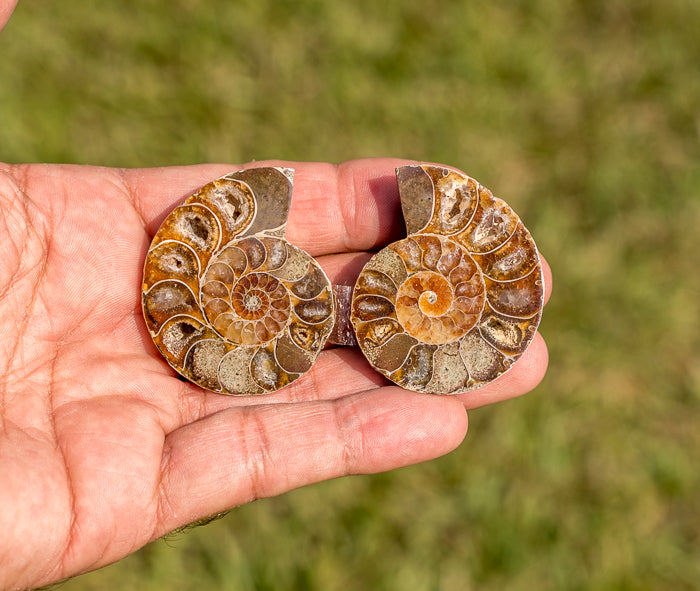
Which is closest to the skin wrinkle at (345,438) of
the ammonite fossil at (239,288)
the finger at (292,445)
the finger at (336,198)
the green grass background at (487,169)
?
the finger at (292,445)

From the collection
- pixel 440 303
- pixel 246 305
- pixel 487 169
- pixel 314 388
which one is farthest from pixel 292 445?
pixel 487 169

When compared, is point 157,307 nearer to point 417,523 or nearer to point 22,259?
point 22,259

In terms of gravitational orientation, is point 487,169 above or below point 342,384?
above

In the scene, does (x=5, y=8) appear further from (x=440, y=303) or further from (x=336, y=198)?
(x=440, y=303)

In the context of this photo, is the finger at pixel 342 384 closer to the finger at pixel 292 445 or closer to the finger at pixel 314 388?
the finger at pixel 314 388

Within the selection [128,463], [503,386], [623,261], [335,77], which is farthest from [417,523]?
[335,77]
